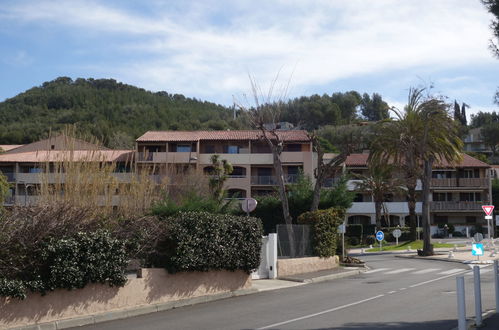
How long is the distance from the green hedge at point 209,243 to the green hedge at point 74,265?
201 cm

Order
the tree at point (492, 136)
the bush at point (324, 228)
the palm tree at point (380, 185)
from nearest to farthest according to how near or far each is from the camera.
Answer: the bush at point (324, 228), the palm tree at point (380, 185), the tree at point (492, 136)

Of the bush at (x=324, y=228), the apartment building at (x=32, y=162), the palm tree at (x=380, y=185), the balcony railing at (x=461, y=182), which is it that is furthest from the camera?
the balcony railing at (x=461, y=182)

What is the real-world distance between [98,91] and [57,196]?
110m

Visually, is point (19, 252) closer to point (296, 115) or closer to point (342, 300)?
point (342, 300)

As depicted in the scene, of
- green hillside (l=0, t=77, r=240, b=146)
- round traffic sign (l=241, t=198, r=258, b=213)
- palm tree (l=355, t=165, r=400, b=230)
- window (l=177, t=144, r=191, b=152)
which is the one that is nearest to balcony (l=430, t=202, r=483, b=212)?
palm tree (l=355, t=165, r=400, b=230)

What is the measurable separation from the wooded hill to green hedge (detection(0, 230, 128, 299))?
70458mm

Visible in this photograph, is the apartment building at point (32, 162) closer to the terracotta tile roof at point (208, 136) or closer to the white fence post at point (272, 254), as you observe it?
the terracotta tile roof at point (208, 136)

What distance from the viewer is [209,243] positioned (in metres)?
17.5

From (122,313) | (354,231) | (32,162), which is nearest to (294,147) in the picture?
(354,231)

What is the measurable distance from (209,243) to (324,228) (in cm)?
996

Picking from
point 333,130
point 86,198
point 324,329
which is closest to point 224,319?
point 324,329

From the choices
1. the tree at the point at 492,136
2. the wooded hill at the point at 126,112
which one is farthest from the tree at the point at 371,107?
the tree at the point at 492,136

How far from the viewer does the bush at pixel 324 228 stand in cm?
2616

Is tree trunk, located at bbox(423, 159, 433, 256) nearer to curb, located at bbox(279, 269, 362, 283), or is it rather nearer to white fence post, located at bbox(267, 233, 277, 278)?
curb, located at bbox(279, 269, 362, 283)
